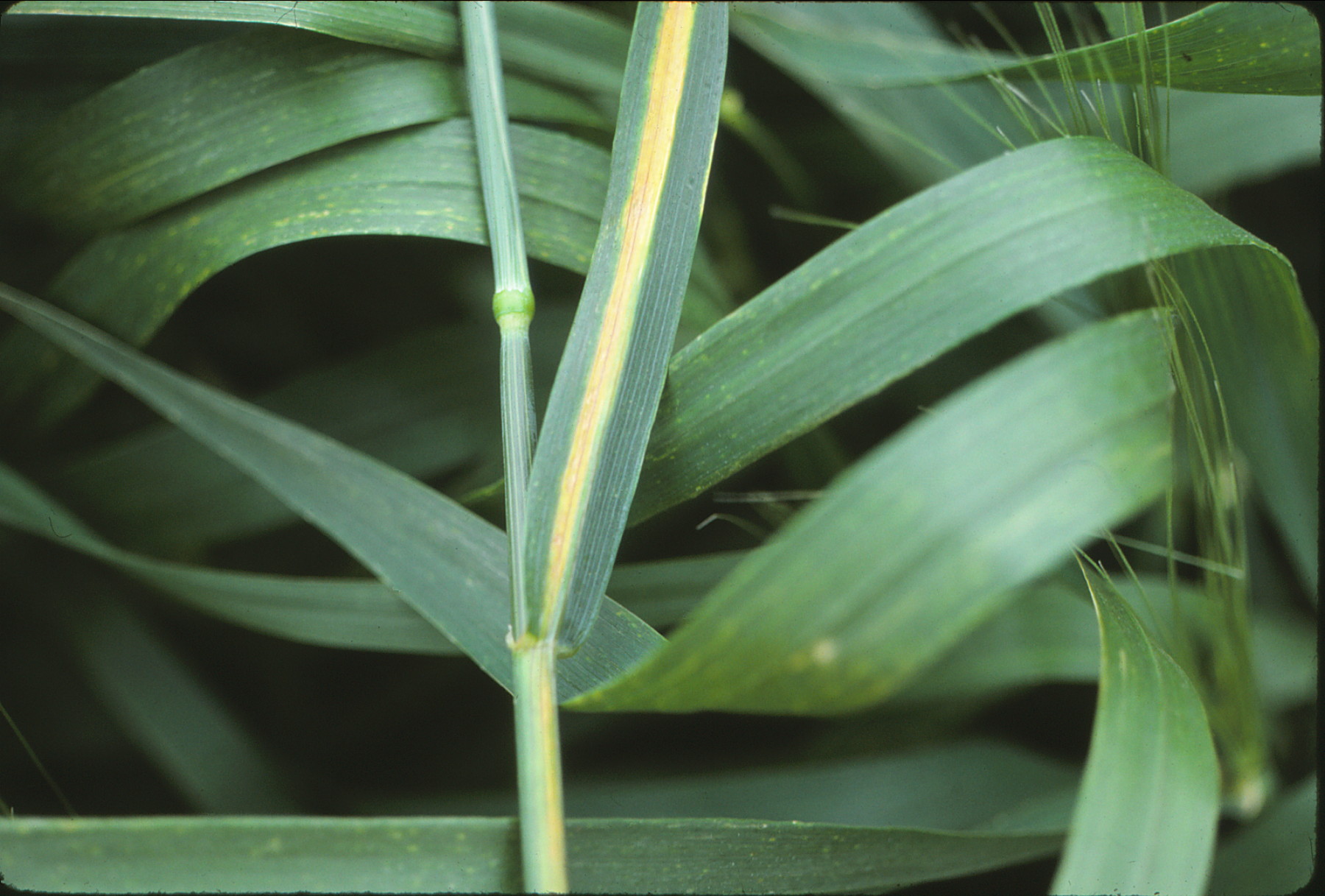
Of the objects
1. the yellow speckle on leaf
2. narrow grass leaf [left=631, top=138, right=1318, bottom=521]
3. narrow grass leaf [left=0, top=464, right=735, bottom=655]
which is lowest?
the yellow speckle on leaf

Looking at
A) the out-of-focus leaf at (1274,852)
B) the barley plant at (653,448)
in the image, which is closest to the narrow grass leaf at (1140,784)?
the barley plant at (653,448)

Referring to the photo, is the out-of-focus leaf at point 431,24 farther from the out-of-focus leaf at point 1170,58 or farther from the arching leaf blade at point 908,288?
the arching leaf blade at point 908,288

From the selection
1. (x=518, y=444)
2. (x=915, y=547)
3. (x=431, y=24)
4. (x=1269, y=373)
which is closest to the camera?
(x=915, y=547)

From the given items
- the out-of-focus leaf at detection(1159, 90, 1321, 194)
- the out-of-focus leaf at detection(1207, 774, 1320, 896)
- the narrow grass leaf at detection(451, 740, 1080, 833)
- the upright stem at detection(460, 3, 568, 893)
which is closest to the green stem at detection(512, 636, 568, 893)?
the upright stem at detection(460, 3, 568, 893)

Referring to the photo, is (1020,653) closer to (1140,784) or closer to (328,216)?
(1140,784)

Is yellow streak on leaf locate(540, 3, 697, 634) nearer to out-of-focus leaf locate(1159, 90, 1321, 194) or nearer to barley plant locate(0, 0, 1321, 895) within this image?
barley plant locate(0, 0, 1321, 895)

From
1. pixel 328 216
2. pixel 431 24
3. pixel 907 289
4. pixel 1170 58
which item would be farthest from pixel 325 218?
pixel 1170 58
